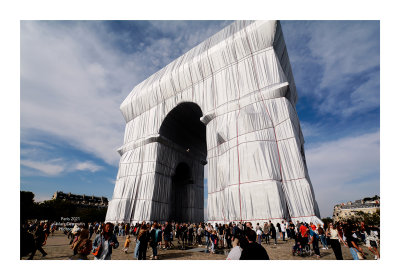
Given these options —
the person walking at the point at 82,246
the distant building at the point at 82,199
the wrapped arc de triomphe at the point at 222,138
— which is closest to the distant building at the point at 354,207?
the wrapped arc de triomphe at the point at 222,138

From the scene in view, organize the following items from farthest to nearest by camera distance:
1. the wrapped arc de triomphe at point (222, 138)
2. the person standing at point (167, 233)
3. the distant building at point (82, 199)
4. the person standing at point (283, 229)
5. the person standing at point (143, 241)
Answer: the distant building at point (82, 199)
the wrapped arc de triomphe at point (222, 138)
the person standing at point (283, 229)
the person standing at point (167, 233)
the person standing at point (143, 241)

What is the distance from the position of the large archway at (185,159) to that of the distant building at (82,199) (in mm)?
70729

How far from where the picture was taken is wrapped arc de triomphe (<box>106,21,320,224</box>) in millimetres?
13672

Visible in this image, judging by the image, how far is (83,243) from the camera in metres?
4.52

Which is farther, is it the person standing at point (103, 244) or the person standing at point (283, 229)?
the person standing at point (283, 229)

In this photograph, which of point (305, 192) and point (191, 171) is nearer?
point (305, 192)

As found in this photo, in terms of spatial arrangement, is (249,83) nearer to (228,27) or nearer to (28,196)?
(228,27)

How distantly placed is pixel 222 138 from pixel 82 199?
9440 centimetres

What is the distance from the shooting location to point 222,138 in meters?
17.0

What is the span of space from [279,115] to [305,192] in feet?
19.2

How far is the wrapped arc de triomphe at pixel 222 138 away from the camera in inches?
538

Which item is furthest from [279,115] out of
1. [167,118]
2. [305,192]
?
[167,118]

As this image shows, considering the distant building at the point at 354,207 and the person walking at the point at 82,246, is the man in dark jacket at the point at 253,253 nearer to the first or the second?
the person walking at the point at 82,246

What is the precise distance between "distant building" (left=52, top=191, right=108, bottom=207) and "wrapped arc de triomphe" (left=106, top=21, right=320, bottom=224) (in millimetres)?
72269
